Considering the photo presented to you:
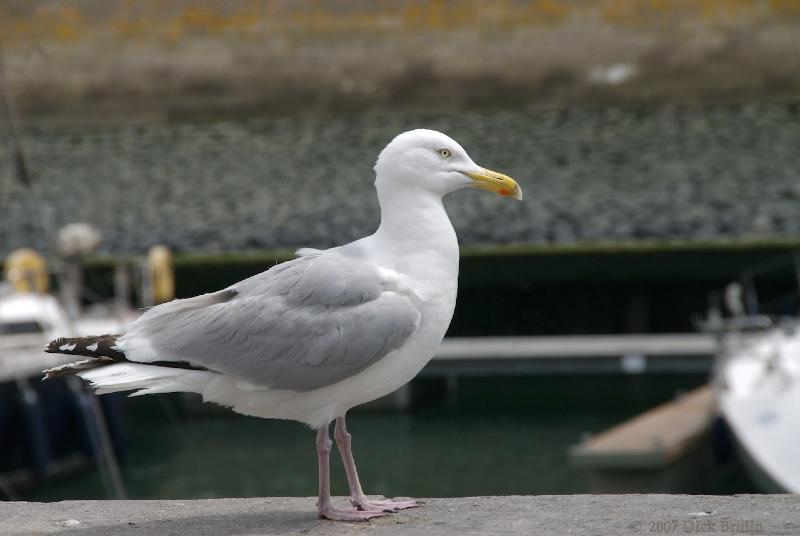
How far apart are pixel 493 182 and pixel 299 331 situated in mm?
722

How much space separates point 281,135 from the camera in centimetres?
2345

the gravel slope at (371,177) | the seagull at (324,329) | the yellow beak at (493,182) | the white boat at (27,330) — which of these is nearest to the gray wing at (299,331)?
the seagull at (324,329)

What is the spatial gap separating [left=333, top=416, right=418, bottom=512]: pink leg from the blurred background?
5.93ft

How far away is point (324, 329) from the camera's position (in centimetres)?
393

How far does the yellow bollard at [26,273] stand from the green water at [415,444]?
1.89 meters

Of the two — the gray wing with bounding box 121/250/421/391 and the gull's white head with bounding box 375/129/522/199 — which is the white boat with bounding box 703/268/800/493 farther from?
the gray wing with bounding box 121/250/421/391

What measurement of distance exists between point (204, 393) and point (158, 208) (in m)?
16.0

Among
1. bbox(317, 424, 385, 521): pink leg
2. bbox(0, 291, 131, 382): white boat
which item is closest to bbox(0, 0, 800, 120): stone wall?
bbox(0, 291, 131, 382): white boat

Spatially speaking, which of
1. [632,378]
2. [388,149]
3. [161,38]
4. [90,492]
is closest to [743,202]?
[632,378]

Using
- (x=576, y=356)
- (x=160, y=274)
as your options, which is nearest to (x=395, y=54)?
(x=160, y=274)

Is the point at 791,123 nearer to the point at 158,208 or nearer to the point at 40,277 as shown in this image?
the point at 158,208

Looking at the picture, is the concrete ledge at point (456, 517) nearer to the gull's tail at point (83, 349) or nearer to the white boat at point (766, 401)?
the gull's tail at point (83, 349)

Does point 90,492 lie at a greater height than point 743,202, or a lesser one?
lesser

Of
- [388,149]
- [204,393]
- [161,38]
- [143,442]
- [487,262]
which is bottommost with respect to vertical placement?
[143,442]
